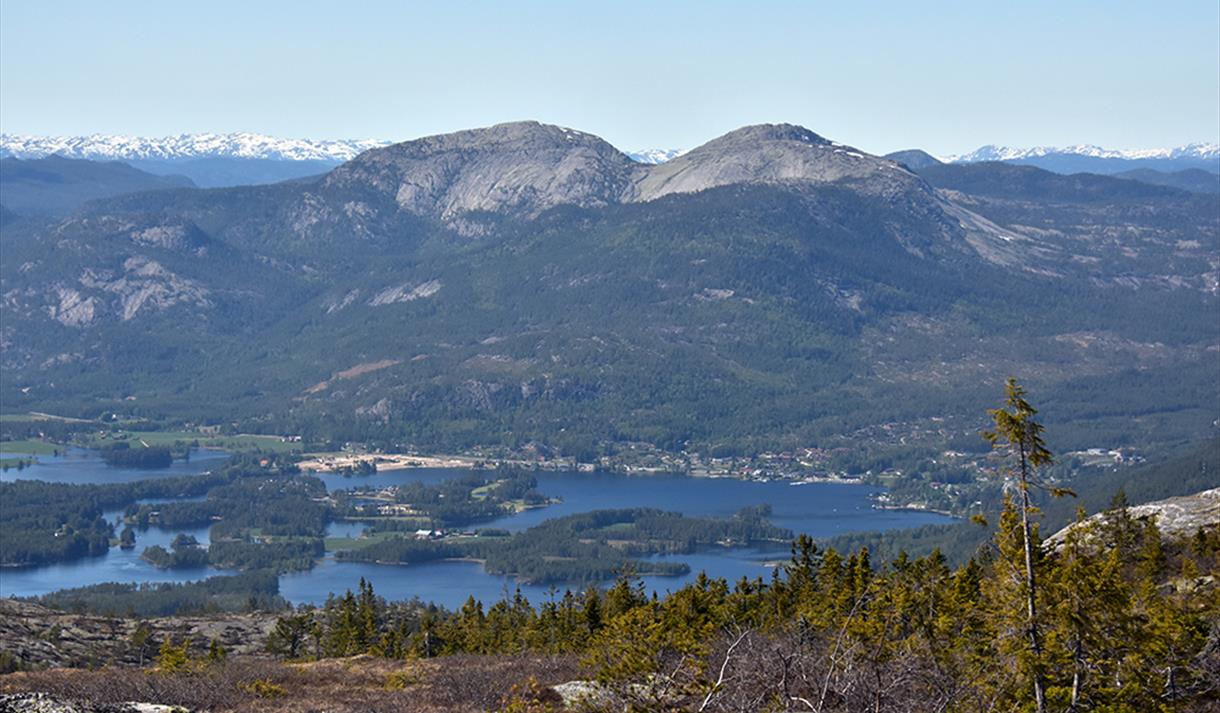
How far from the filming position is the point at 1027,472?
1578 inches

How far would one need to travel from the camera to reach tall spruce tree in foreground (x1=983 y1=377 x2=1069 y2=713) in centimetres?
3972

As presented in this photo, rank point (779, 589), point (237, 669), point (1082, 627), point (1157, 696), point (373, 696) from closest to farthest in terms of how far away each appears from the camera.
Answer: point (1082, 627) → point (1157, 696) → point (373, 696) → point (237, 669) → point (779, 589)

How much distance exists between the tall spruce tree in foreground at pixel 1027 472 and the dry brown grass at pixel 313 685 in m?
18.1

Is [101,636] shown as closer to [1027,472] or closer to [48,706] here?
[48,706]

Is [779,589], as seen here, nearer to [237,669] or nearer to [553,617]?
[553,617]

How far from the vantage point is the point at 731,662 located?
47.2 meters


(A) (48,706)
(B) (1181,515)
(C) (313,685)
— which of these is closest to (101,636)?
(C) (313,685)

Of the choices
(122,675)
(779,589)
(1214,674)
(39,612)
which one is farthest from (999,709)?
(39,612)

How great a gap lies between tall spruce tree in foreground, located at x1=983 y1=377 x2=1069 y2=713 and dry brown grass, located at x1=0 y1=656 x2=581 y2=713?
18.1m

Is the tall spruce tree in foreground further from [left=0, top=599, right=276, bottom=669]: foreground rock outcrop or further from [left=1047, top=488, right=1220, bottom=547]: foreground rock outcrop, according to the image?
[left=0, top=599, right=276, bottom=669]: foreground rock outcrop

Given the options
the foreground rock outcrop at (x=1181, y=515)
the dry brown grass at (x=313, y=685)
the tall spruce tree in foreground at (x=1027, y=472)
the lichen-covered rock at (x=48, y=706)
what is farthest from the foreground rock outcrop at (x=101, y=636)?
the foreground rock outcrop at (x=1181, y=515)

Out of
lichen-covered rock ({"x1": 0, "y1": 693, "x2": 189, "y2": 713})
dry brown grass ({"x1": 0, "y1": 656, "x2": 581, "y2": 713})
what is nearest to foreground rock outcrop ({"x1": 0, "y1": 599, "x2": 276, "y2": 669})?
dry brown grass ({"x1": 0, "y1": 656, "x2": 581, "y2": 713})

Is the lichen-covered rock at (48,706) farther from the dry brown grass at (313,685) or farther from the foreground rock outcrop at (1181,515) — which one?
the foreground rock outcrop at (1181,515)

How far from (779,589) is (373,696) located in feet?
148
